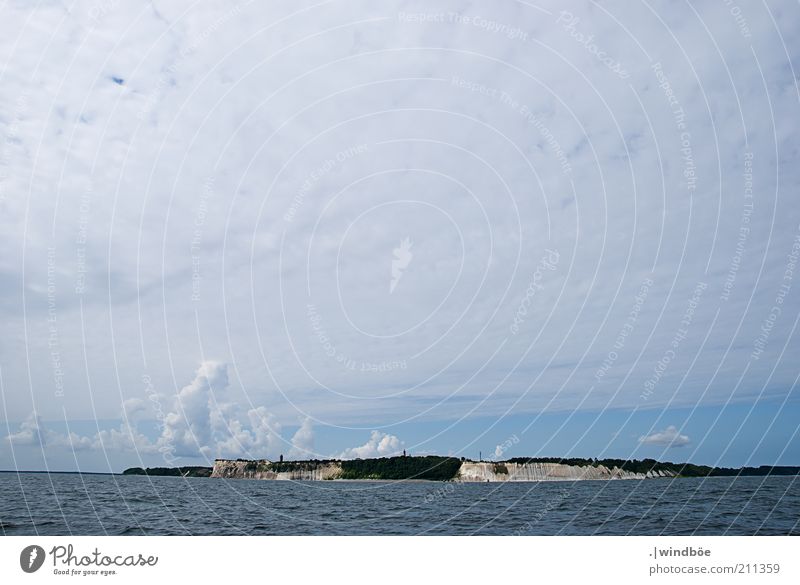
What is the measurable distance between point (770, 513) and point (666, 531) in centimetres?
1944

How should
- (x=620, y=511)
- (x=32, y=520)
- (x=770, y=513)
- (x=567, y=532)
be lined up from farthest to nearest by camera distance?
(x=620, y=511) < (x=770, y=513) < (x=32, y=520) < (x=567, y=532)

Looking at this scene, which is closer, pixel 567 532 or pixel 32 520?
pixel 567 532

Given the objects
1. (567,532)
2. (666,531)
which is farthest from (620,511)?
(567,532)

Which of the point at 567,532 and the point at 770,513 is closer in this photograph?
the point at 567,532

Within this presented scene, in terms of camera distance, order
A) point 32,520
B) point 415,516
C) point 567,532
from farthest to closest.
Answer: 1. point 415,516
2. point 32,520
3. point 567,532
